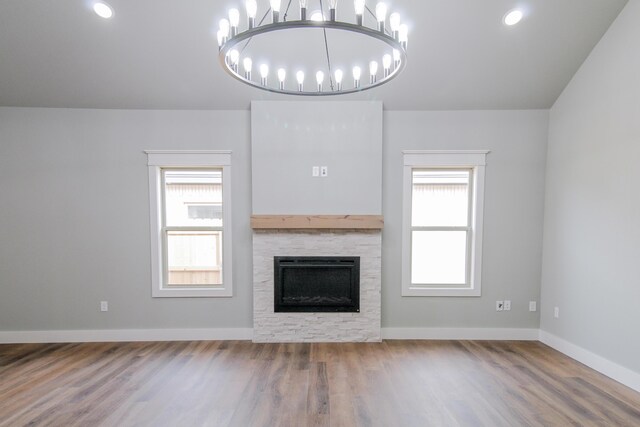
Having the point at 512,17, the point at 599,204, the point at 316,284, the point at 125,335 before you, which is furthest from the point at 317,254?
the point at 512,17

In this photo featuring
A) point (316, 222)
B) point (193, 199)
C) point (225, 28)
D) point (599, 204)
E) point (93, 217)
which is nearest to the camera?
point (225, 28)

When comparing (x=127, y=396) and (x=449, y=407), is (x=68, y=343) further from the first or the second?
(x=449, y=407)

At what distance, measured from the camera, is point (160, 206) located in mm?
3414

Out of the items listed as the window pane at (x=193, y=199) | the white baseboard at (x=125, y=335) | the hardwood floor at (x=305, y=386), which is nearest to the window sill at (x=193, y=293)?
the white baseboard at (x=125, y=335)

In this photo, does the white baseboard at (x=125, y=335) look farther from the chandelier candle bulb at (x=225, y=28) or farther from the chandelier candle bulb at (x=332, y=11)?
the chandelier candle bulb at (x=332, y=11)

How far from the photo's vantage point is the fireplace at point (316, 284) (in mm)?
3260

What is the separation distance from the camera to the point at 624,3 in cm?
241

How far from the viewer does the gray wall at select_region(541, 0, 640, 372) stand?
2.40 metres

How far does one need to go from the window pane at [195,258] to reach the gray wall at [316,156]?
2.67 ft

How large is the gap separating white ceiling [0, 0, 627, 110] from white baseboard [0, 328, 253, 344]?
2.64m

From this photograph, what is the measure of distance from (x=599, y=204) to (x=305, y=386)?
3196mm

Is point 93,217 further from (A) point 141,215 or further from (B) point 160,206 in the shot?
(B) point 160,206

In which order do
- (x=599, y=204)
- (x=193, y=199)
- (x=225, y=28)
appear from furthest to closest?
(x=193, y=199), (x=599, y=204), (x=225, y=28)

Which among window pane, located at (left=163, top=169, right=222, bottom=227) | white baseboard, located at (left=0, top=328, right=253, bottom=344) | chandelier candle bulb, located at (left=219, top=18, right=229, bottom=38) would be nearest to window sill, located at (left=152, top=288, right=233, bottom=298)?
white baseboard, located at (left=0, top=328, right=253, bottom=344)
